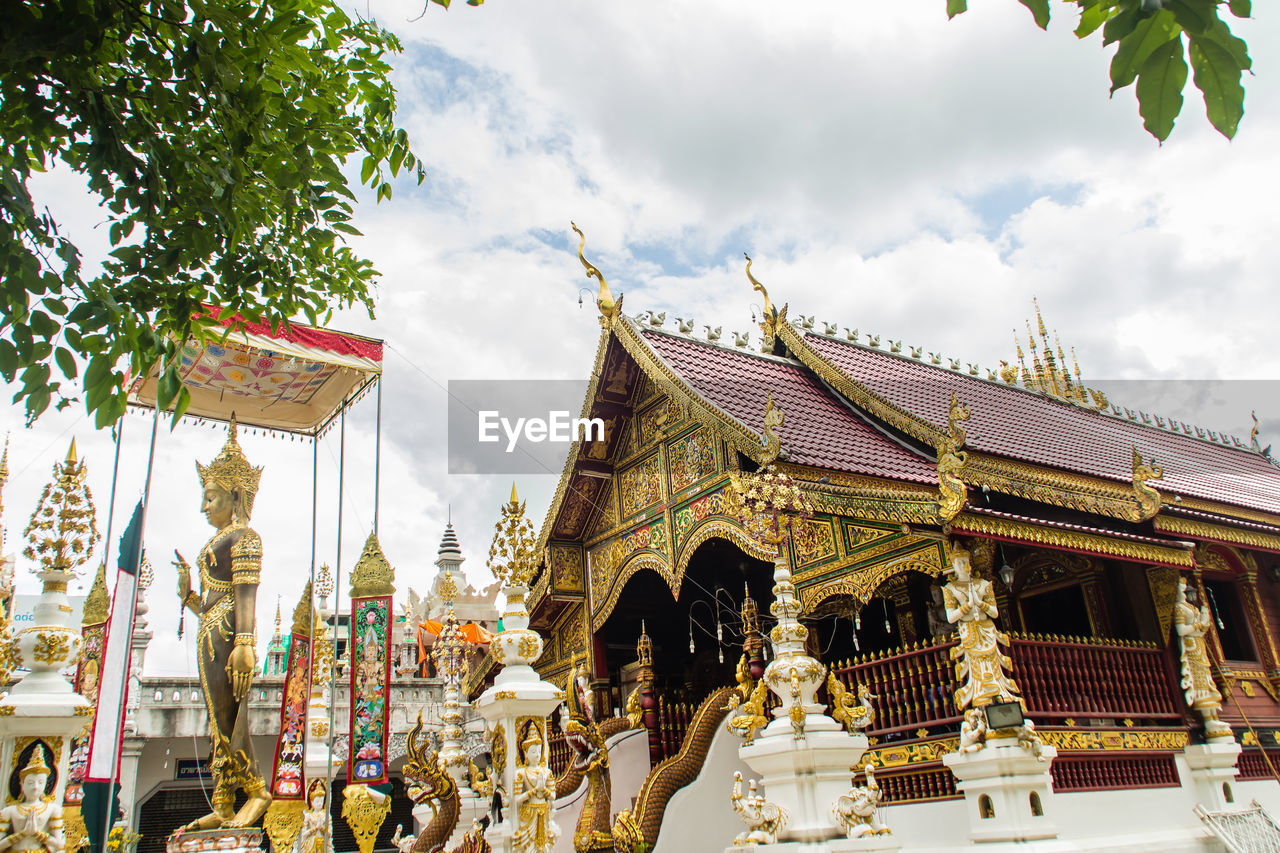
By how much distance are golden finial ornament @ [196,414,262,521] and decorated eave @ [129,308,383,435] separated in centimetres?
101

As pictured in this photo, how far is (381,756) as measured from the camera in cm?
800

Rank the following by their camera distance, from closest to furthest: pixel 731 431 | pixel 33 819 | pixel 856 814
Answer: pixel 33 819 → pixel 856 814 → pixel 731 431

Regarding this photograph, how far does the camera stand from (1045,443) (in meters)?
11.3

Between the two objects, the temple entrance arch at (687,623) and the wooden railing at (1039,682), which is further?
the temple entrance arch at (687,623)

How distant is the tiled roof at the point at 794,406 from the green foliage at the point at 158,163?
5.15 m

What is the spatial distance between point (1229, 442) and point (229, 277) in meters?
18.4

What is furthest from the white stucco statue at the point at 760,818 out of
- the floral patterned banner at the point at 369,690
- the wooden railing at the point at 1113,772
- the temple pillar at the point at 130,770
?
the temple pillar at the point at 130,770

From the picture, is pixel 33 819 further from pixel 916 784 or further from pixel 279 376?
pixel 279 376

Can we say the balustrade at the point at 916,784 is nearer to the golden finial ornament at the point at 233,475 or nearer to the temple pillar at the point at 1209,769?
the temple pillar at the point at 1209,769

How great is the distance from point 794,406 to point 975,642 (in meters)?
3.92

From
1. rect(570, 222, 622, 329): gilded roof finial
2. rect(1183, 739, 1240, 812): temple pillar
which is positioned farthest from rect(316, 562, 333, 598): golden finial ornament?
rect(1183, 739, 1240, 812): temple pillar

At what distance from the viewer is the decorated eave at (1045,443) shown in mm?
9164

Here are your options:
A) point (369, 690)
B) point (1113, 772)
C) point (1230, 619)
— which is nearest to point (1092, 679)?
point (1113, 772)

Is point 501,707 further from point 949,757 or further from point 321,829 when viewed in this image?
point 321,829
